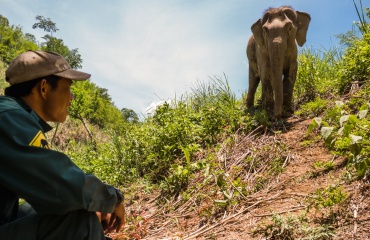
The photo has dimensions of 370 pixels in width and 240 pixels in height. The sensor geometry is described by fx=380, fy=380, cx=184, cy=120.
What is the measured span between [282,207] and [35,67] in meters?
2.21

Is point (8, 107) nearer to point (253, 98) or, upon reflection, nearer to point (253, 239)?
point (253, 239)

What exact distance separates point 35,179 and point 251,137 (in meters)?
3.93

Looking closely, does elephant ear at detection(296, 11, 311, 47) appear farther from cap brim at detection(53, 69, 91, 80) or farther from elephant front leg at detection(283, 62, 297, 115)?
cap brim at detection(53, 69, 91, 80)

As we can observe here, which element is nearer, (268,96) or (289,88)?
(268,96)

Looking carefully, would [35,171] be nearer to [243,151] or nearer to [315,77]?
[243,151]

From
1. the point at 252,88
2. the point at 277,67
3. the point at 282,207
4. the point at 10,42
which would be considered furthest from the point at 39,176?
the point at 10,42

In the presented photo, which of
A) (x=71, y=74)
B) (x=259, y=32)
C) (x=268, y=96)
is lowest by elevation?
(x=71, y=74)

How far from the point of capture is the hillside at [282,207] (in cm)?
264

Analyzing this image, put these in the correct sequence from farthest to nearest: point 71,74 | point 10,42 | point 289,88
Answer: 1. point 10,42
2. point 289,88
3. point 71,74

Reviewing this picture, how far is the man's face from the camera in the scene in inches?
87.4

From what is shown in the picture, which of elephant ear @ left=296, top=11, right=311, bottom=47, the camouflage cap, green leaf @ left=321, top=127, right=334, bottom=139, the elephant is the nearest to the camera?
the camouflage cap

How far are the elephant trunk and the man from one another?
3868 mm

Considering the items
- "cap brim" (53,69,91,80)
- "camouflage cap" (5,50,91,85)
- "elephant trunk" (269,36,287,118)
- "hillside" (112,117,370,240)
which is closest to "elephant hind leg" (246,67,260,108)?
"elephant trunk" (269,36,287,118)

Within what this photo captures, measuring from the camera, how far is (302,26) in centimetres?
647
